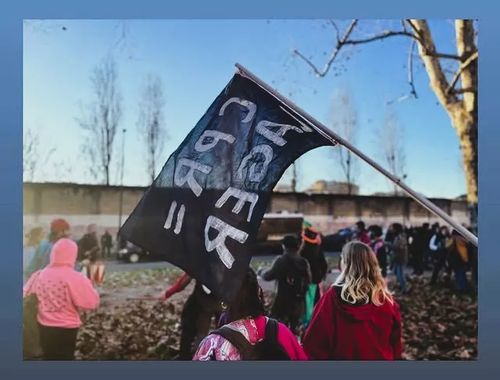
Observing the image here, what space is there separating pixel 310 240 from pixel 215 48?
1.44 m

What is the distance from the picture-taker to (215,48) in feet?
15.5

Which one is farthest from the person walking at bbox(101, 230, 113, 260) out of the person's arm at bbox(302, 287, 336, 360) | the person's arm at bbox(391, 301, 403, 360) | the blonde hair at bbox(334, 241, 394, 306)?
the person's arm at bbox(391, 301, 403, 360)

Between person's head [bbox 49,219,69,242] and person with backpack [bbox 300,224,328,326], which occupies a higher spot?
person's head [bbox 49,219,69,242]

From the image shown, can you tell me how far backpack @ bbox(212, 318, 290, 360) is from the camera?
13.0 ft

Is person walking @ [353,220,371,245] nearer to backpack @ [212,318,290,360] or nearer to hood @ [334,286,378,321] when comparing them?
hood @ [334,286,378,321]

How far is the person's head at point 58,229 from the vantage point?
470cm

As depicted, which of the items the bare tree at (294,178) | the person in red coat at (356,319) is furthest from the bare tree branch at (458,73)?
the person in red coat at (356,319)

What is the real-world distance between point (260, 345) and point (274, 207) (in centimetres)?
106

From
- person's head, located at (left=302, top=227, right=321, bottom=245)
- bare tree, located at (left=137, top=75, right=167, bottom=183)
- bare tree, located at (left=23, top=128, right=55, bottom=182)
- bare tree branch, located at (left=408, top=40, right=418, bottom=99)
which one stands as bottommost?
person's head, located at (left=302, top=227, right=321, bottom=245)

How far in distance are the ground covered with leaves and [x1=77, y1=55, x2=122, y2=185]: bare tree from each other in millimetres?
741

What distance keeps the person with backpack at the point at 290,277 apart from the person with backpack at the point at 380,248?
0.48 metres

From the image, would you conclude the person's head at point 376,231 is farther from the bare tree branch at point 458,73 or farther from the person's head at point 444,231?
the bare tree branch at point 458,73

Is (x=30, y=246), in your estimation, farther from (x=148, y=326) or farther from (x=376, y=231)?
(x=376, y=231)

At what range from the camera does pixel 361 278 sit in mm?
4465
